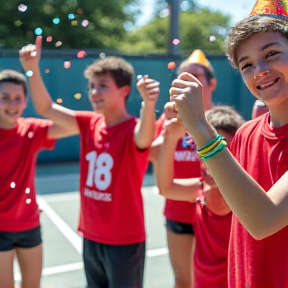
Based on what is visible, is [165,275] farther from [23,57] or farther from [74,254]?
[23,57]

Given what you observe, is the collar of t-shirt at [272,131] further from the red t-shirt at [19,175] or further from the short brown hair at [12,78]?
the short brown hair at [12,78]

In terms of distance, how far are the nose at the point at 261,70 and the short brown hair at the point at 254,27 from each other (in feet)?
0.33

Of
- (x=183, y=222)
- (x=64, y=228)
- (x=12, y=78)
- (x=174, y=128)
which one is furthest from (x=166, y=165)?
(x=64, y=228)

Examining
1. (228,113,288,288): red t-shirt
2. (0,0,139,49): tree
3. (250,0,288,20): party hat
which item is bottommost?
(228,113,288,288): red t-shirt

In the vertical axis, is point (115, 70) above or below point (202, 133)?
above

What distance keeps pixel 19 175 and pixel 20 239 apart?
365 millimetres

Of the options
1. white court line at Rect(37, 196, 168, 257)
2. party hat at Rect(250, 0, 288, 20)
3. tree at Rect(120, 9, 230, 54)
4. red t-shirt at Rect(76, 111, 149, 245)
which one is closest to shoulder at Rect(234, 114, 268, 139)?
party hat at Rect(250, 0, 288, 20)

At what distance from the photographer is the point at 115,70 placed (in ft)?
8.24

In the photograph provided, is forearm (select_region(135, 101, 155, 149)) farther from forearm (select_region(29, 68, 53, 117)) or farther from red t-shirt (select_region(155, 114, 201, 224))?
forearm (select_region(29, 68, 53, 117))

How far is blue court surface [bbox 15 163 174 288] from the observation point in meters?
3.33

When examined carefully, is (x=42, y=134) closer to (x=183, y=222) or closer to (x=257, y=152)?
(x=183, y=222)

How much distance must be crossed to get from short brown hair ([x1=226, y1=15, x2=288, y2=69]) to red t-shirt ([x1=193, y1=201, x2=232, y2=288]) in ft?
2.84

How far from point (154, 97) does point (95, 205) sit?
25.7 inches

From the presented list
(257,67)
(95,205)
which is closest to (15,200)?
(95,205)
